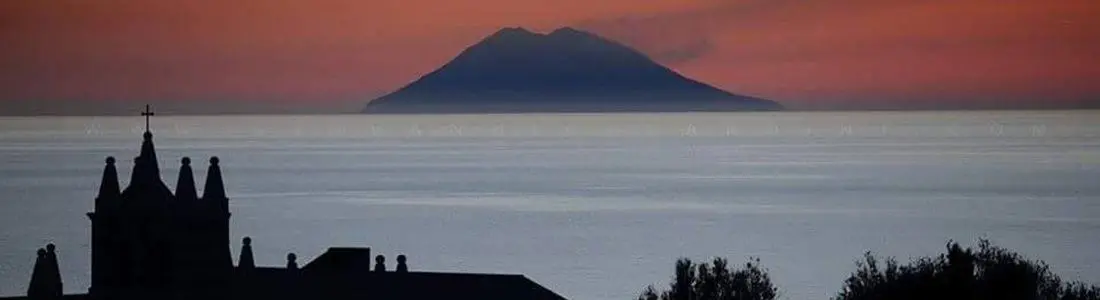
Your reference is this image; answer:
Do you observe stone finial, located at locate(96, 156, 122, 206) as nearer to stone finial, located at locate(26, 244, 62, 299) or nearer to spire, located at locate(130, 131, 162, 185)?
spire, located at locate(130, 131, 162, 185)

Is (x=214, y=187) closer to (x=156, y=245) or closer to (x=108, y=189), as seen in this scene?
(x=156, y=245)

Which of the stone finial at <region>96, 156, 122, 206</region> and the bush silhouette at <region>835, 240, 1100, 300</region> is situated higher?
the stone finial at <region>96, 156, 122, 206</region>

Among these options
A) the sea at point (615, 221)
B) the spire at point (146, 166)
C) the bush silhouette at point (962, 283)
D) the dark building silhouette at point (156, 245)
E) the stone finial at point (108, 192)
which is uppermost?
the sea at point (615, 221)

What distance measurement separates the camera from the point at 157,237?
3491 centimetres

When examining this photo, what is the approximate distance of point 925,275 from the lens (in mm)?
40781

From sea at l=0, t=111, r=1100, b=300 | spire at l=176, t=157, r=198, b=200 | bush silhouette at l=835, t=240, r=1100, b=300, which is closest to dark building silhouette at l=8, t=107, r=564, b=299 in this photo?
spire at l=176, t=157, r=198, b=200

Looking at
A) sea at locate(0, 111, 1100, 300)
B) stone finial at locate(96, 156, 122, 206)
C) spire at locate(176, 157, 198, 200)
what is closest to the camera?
stone finial at locate(96, 156, 122, 206)

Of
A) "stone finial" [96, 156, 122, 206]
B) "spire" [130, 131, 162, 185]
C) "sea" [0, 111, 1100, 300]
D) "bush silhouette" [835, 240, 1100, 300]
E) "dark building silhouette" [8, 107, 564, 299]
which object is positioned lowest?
"bush silhouette" [835, 240, 1100, 300]

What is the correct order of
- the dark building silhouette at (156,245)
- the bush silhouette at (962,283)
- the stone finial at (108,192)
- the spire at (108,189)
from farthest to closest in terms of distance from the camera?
1. the bush silhouette at (962,283)
2. the dark building silhouette at (156,245)
3. the stone finial at (108,192)
4. the spire at (108,189)

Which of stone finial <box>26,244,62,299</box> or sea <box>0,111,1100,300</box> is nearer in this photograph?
stone finial <box>26,244,62,299</box>

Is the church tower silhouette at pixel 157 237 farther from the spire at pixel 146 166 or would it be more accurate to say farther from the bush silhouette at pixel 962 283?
the bush silhouette at pixel 962 283

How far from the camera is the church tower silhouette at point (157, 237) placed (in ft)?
114

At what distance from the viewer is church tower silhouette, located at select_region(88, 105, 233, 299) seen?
1366 inches

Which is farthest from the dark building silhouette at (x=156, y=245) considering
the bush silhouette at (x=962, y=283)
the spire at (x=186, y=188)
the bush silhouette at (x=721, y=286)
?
the bush silhouette at (x=721, y=286)
